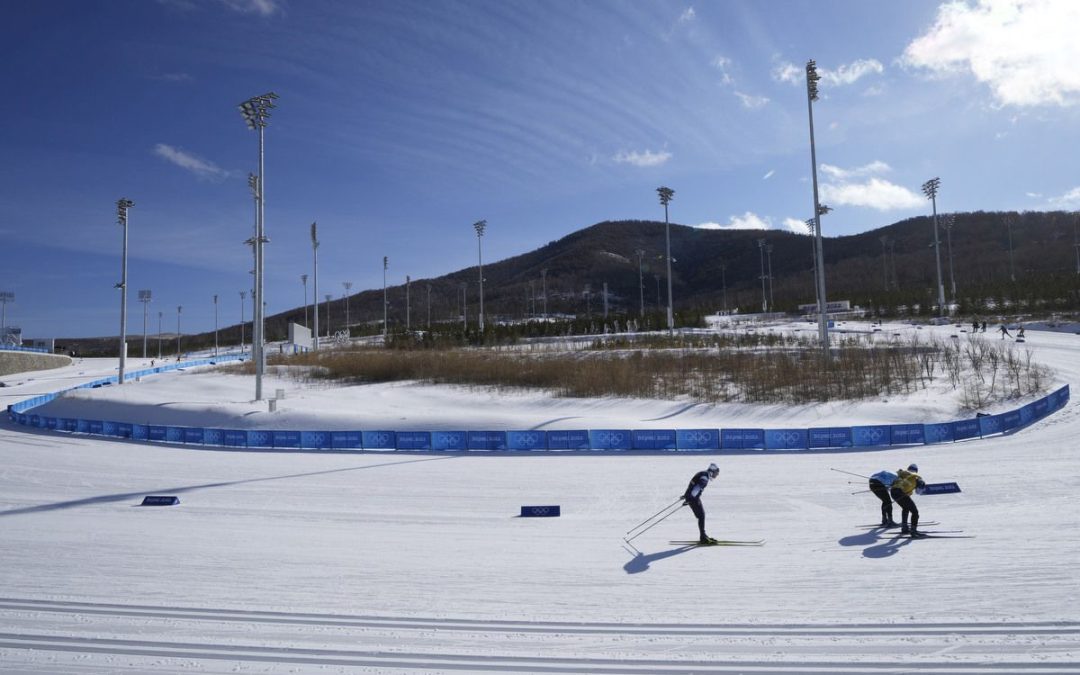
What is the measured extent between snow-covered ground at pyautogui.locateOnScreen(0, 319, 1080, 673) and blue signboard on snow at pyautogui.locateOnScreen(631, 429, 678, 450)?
1257 mm

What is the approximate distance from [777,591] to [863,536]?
3.76 meters

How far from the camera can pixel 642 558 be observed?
428 inches

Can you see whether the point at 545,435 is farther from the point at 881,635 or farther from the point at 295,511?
the point at 881,635

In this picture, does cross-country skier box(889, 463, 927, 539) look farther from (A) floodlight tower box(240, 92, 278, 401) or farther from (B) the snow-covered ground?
(A) floodlight tower box(240, 92, 278, 401)

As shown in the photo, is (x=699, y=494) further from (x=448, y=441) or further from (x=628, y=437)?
(x=448, y=441)

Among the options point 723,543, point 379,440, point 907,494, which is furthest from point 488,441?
point 907,494

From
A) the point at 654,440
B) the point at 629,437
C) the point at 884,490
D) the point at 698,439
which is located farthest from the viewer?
the point at 629,437

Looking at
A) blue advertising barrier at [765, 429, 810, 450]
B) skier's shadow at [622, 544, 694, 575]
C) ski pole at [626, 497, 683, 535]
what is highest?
blue advertising barrier at [765, 429, 810, 450]

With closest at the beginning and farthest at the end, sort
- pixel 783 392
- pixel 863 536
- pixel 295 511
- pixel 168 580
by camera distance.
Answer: pixel 168 580
pixel 863 536
pixel 295 511
pixel 783 392

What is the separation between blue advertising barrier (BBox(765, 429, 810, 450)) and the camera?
67.7ft

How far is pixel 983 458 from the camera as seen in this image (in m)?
17.9

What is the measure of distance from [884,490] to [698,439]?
9.56 meters

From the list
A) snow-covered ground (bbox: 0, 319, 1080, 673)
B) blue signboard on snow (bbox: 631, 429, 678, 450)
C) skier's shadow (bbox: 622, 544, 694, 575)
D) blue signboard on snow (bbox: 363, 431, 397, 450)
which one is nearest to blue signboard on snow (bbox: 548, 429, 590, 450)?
snow-covered ground (bbox: 0, 319, 1080, 673)

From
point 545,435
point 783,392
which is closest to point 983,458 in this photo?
point 783,392
